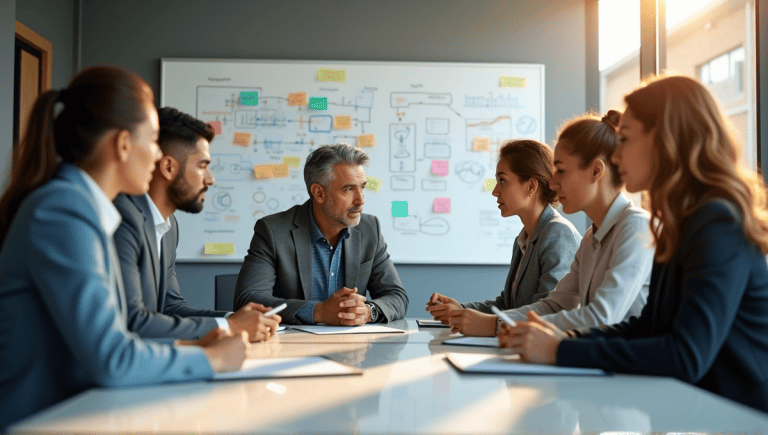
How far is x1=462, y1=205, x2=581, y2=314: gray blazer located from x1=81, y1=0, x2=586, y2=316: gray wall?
189cm

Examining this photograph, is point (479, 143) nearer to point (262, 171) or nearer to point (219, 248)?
point (262, 171)

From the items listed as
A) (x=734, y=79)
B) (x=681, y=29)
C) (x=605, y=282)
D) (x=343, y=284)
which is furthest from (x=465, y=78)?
(x=605, y=282)

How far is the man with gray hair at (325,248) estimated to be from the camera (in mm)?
2465

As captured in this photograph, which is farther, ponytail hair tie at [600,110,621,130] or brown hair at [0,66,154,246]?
ponytail hair tie at [600,110,621,130]

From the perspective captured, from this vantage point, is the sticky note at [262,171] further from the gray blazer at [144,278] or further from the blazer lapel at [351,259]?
the gray blazer at [144,278]

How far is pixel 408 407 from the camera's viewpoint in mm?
938

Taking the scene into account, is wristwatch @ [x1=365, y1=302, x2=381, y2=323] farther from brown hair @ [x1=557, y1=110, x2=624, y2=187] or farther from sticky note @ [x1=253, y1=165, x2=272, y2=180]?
sticky note @ [x1=253, y1=165, x2=272, y2=180]

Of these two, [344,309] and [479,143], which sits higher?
[479,143]

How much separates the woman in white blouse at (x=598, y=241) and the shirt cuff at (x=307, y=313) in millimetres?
532

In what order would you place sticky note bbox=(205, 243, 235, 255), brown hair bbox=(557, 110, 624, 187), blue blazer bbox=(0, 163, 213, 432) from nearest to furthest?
blue blazer bbox=(0, 163, 213, 432)
brown hair bbox=(557, 110, 624, 187)
sticky note bbox=(205, 243, 235, 255)

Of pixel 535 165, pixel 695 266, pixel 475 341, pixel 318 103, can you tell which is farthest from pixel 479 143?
pixel 695 266

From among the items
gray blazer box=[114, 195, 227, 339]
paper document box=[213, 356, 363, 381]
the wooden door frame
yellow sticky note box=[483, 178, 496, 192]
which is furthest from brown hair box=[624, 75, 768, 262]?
the wooden door frame

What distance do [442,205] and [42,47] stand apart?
2.72 m

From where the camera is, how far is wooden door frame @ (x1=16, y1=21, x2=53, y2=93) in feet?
12.0
